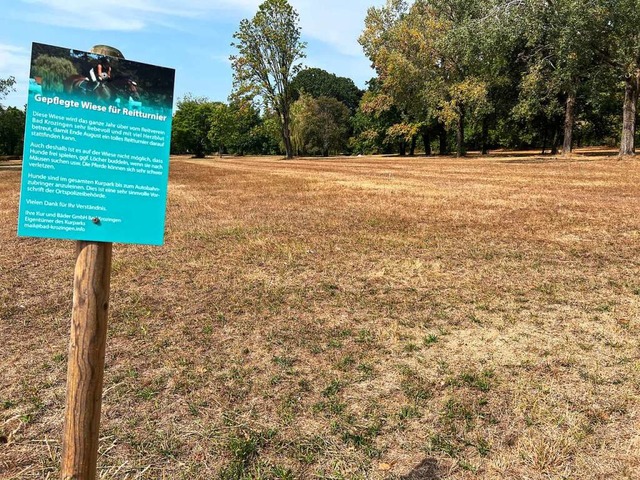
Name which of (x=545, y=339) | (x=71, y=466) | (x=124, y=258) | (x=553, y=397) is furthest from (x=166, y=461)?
(x=124, y=258)

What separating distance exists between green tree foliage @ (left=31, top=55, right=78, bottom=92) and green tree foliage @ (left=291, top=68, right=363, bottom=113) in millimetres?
75751

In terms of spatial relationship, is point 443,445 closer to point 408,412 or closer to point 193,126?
point 408,412

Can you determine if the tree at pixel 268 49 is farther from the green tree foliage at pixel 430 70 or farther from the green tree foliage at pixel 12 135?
the green tree foliage at pixel 12 135

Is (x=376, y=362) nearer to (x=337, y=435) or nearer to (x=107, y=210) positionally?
(x=337, y=435)

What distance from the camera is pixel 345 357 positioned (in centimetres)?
366

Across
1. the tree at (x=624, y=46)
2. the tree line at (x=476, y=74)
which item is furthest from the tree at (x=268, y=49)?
the tree at (x=624, y=46)

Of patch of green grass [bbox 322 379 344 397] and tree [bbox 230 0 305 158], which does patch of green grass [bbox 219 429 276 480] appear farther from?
tree [bbox 230 0 305 158]

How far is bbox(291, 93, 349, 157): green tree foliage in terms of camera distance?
56.2 m

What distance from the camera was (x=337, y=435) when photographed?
276cm

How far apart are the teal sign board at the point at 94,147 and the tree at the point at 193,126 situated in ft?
233

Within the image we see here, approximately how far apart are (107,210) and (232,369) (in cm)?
192

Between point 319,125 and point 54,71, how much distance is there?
5755 centimetres

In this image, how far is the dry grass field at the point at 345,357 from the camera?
8.50ft

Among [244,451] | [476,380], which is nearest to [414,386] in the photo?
[476,380]
